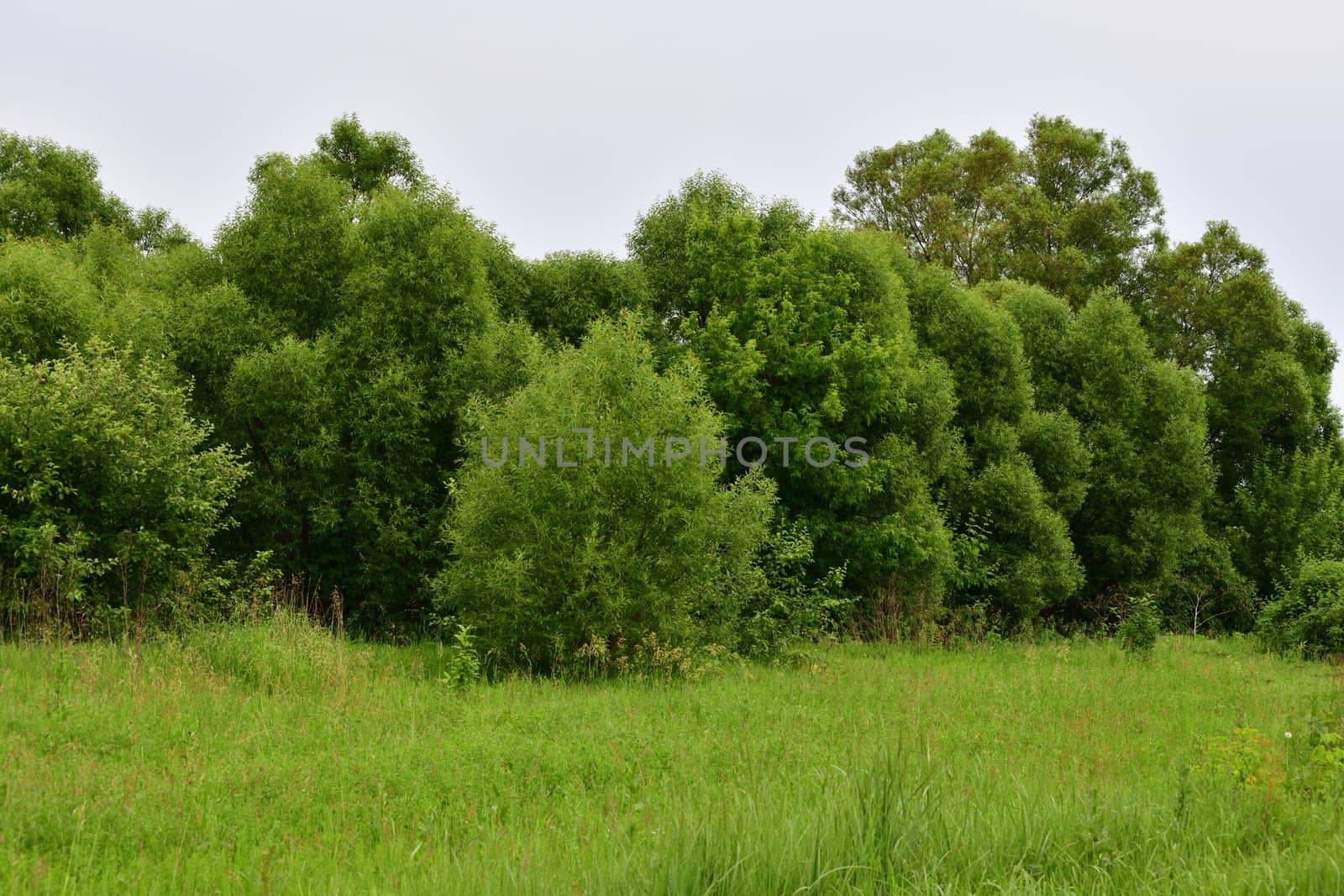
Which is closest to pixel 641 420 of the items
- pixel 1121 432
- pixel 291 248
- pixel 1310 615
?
pixel 291 248

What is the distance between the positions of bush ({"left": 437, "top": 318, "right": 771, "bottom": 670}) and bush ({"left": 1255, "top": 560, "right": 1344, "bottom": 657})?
39.0ft

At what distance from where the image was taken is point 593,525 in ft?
41.9

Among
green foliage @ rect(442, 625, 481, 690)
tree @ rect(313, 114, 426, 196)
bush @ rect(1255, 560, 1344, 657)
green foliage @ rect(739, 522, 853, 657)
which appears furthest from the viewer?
tree @ rect(313, 114, 426, 196)

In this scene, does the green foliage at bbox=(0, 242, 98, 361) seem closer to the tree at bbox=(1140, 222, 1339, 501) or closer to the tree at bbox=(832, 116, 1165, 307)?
the tree at bbox=(832, 116, 1165, 307)

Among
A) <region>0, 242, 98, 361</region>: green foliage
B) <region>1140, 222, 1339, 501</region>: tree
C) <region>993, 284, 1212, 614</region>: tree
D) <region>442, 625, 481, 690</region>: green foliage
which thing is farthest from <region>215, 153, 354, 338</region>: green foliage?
<region>1140, 222, 1339, 501</region>: tree

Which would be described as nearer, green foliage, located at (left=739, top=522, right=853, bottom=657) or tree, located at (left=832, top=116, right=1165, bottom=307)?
green foliage, located at (left=739, top=522, right=853, bottom=657)

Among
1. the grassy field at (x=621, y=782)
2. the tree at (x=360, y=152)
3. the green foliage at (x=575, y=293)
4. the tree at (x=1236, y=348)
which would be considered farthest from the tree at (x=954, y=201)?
the grassy field at (x=621, y=782)

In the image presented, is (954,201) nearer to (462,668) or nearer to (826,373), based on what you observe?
(826,373)

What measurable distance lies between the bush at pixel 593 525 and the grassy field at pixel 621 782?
128 centimetres

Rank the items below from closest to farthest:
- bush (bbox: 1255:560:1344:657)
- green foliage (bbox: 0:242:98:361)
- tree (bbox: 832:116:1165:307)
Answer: green foliage (bbox: 0:242:98:361) < bush (bbox: 1255:560:1344:657) < tree (bbox: 832:116:1165:307)

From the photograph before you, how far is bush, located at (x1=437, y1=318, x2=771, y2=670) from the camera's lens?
1273 centimetres

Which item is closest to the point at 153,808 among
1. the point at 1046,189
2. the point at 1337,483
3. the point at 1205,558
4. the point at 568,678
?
the point at 568,678

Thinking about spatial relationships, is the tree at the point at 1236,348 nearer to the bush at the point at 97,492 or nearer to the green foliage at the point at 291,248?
the green foliage at the point at 291,248

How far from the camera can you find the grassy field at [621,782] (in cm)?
452
